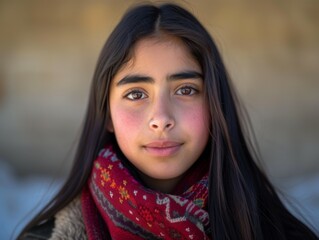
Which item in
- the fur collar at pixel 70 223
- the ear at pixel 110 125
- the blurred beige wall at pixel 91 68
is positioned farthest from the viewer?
the blurred beige wall at pixel 91 68

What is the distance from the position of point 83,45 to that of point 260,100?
1434 mm

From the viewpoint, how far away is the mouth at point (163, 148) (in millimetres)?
1248

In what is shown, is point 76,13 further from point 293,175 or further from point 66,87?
point 293,175

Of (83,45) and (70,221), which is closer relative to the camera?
(70,221)

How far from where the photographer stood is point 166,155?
1257 mm

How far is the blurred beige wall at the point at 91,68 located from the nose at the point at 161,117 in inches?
104

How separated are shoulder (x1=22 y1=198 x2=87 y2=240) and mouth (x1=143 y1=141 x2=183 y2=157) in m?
0.28

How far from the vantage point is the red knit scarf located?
123 cm

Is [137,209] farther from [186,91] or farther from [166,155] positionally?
[186,91]

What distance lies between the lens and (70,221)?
135 cm

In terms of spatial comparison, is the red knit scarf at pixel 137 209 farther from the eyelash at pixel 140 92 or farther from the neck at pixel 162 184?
the eyelash at pixel 140 92

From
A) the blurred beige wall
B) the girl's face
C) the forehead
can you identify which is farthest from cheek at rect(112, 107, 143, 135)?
the blurred beige wall

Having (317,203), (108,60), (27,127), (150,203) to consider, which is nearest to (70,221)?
(150,203)

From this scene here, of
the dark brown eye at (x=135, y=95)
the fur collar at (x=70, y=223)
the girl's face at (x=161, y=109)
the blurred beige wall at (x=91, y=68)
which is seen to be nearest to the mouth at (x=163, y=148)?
the girl's face at (x=161, y=109)
